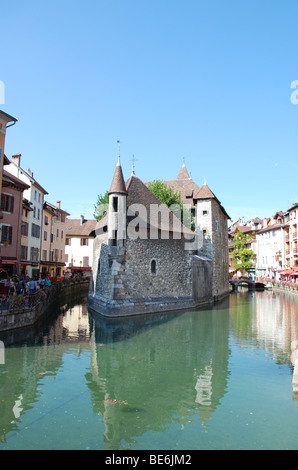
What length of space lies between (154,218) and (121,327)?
880 centimetres

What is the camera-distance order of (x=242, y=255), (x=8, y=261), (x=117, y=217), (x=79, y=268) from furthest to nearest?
(x=242, y=255) < (x=79, y=268) < (x=8, y=261) < (x=117, y=217)

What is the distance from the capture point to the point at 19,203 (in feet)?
80.7

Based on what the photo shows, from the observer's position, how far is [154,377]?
9.88 meters

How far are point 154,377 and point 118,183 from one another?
13.5 metres

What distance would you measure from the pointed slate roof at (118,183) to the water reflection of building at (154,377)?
26.5 ft

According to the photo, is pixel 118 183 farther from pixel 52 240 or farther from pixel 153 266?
pixel 52 240

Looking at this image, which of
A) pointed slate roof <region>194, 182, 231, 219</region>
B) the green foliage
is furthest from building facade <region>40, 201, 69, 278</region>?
pointed slate roof <region>194, 182, 231, 219</region>

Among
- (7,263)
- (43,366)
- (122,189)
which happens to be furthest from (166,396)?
(7,263)

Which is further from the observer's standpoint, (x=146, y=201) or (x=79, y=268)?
(x=79, y=268)

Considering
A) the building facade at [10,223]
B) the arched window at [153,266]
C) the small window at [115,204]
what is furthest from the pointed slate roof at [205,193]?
the building facade at [10,223]

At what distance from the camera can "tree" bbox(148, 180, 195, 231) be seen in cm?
3017

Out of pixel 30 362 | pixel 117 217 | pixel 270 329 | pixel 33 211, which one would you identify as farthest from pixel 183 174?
pixel 30 362

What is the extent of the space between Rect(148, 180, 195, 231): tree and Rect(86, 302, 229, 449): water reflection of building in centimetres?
1495
